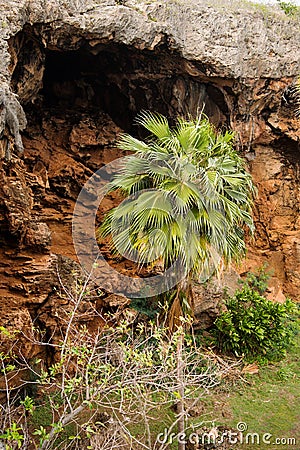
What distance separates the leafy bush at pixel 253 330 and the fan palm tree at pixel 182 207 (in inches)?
98.5

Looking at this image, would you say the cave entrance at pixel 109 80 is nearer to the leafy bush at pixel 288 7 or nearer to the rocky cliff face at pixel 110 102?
the rocky cliff face at pixel 110 102

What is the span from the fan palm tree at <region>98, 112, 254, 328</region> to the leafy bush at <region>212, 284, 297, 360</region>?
8.21 feet

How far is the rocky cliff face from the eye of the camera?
796 cm

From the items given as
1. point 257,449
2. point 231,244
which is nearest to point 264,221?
point 231,244

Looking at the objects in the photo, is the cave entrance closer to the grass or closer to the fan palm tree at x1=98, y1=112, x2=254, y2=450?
the fan palm tree at x1=98, y1=112, x2=254, y2=450

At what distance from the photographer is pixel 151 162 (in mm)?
7684

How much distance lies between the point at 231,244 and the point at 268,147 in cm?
662

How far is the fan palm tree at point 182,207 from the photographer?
7.16 metres

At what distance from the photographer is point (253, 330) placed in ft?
31.9

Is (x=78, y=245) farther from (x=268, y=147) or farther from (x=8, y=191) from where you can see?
(x=268, y=147)

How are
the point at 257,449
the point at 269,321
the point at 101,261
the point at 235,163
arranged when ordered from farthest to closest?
the point at 101,261
the point at 269,321
the point at 235,163
the point at 257,449

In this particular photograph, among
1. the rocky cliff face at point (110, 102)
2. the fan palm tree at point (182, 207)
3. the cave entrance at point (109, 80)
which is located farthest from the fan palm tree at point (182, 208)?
the cave entrance at point (109, 80)

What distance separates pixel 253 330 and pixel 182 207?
406cm

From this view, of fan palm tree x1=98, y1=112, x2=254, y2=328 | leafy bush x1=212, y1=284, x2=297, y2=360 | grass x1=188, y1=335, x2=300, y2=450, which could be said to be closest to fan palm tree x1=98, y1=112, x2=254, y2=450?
fan palm tree x1=98, y1=112, x2=254, y2=328
